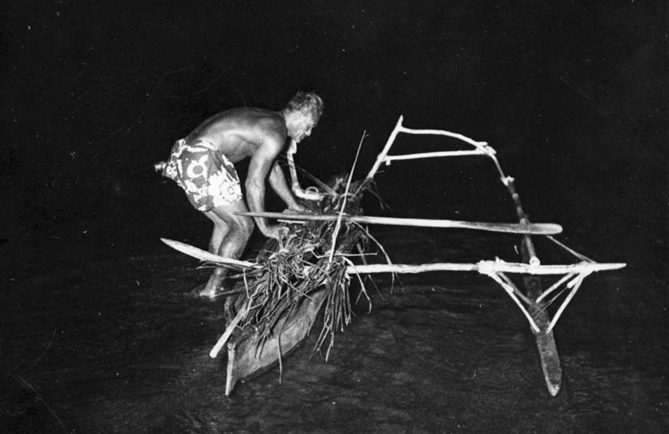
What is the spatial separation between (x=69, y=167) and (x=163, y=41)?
1.74 meters

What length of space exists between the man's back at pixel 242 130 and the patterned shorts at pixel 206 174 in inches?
2.1

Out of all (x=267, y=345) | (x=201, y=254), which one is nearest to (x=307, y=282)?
(x=267, y=345)

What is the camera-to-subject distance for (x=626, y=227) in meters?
5.98

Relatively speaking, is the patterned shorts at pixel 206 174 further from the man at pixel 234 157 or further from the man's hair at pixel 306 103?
the man's hair at pixel 306 103

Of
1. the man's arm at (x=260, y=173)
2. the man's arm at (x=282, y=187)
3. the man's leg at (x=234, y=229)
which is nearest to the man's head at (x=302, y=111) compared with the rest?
the man's arm at (x=260, y=173)

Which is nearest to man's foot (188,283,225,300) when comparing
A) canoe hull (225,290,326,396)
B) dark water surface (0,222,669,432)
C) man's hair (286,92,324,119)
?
dark water surface (0,222,669,432)

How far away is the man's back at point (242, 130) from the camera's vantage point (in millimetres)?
4250

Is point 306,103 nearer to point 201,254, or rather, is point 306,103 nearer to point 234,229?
point 234,229

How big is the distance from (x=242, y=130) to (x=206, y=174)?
0.33 m

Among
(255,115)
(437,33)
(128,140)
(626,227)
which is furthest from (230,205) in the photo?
(437,33)

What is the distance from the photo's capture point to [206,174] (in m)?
4.27

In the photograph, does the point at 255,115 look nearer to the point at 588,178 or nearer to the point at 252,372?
the point at 252,372

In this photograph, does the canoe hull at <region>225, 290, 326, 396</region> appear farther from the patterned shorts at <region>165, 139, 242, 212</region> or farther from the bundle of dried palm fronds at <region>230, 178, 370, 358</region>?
the patterned shorts at <region>165, 139, 242, 212</region>

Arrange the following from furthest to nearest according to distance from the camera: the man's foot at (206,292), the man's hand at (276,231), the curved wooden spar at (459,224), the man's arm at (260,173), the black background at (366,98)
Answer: the black background at (366,98) → the man's foot at (206,292) → the man's arm at (260,173) → the man's hand at (276,231) → the curved wooden spar at (459,224)
